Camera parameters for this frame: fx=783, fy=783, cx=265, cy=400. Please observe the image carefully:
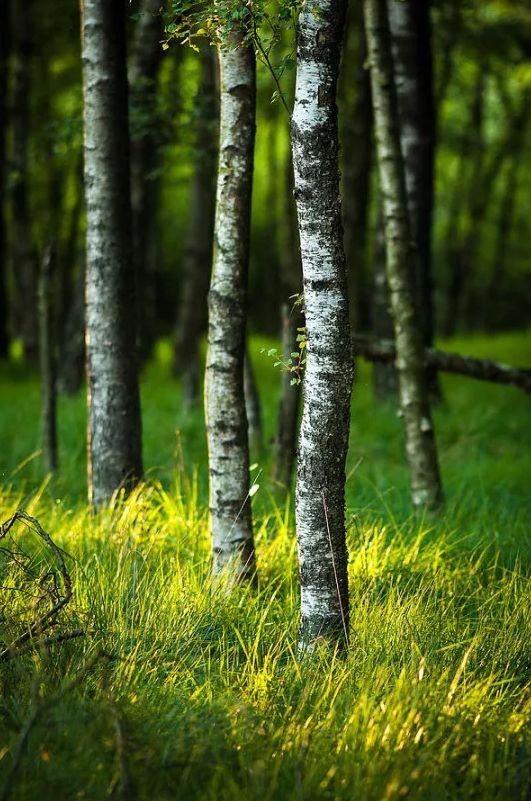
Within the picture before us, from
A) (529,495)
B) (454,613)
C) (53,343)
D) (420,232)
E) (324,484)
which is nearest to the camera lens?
(324,484)

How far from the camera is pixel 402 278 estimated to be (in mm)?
6004

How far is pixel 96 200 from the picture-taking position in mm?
5273

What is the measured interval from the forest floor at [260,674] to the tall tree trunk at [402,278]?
468mm

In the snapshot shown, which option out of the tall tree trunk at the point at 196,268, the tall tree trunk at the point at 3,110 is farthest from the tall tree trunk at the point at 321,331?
the tall tree trunk at the point at 3,110

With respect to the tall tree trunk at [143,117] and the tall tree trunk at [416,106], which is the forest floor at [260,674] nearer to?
the tall tree trunk at [143,117]

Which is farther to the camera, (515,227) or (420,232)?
(515,227)

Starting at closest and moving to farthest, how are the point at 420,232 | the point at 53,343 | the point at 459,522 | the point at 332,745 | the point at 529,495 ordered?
the point at 332,745 < the point at 459,522 < the point at 529,495 < the point at 53,343 < the point at 420,232

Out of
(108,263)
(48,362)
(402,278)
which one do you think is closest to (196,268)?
(48,362)

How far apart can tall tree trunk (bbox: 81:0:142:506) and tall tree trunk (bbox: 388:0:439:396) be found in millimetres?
4528

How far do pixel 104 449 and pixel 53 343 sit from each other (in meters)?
1.92

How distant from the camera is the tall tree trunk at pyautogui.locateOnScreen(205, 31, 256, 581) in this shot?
4.21m

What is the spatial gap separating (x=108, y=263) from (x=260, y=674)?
10.0ft

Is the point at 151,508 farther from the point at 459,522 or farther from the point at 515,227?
the point at 515,227

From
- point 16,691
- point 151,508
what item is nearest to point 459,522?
point 151,508
